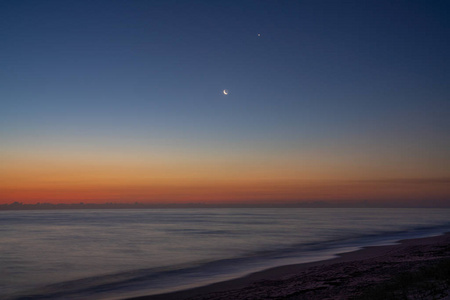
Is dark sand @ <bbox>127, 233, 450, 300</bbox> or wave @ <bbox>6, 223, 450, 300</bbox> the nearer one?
dark sand @ <bbox>127, 233, 450, 300</bbox>

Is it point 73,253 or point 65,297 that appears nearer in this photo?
point 65,297

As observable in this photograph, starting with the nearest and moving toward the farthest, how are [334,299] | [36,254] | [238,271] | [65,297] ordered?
[334,299]
[65,297]
[238,271]
[36,254]

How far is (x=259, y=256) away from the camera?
2506 cm

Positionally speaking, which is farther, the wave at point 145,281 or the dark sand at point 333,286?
the wave at point 145,281

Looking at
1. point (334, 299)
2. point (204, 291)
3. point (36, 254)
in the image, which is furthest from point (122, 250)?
point (334, 299)

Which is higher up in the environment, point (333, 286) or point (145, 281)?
A: point (333, 286)

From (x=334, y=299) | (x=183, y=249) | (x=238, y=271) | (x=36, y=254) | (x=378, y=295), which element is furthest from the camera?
(x=183, y=249)

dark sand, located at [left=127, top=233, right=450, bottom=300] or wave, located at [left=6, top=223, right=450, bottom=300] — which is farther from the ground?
dark sand, located at [left=127, top=233, right=450, bottom=300]

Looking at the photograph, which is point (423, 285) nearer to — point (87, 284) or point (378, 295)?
point (378, 295)

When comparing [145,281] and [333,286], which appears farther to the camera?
[145,281]

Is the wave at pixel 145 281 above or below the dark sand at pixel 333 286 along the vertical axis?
below

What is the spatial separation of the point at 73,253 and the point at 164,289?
17105mm

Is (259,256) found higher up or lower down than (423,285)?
lower down

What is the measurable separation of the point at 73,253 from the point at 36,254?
288 cm
